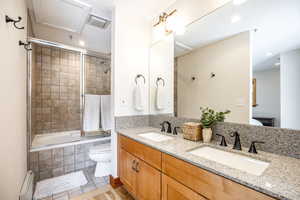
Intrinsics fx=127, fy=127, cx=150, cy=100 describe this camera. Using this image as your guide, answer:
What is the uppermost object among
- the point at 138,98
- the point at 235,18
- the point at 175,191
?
the point at 235,18

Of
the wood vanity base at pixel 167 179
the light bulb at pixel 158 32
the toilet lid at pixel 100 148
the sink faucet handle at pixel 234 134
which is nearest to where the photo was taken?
the wood vanity base at pixel 167 179

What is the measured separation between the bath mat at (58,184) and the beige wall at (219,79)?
174cm

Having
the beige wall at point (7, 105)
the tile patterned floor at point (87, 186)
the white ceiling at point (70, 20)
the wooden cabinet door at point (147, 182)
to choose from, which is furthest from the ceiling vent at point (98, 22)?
the tile patterned floor at point (87, 186)

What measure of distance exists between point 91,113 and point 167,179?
1928mm

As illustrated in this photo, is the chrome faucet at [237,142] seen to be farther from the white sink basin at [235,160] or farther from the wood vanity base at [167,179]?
the wood vanity base at [167,179]

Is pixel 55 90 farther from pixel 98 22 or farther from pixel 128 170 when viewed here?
pixel 128 170

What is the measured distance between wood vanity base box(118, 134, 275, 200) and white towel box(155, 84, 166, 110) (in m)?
0.73

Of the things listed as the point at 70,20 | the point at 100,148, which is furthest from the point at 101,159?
the point at 70,20

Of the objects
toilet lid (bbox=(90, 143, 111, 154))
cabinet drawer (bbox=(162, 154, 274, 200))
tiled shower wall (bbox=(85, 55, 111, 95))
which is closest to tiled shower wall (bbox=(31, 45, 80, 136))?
tiled shower wall (bbox=(85, 55, 111, 95))

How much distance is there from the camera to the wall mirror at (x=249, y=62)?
86cm

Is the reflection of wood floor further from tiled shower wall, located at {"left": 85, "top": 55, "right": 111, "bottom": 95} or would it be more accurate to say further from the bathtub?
tiled shower wall, located at {"left": 85, "top": 55, "right": 111, "bottom": 95}

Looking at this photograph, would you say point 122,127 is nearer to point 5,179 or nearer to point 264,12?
point 5,179

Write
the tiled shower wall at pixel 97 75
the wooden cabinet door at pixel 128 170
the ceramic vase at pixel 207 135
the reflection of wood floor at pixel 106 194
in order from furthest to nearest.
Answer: the tiled shower wall at pixel 97 75, the reflection of wood floor at pixel 106 194, the wooden cabinet door at pixel 128 170, the ceramic vase at pixel 207 135

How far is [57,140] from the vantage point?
229 centimetres
